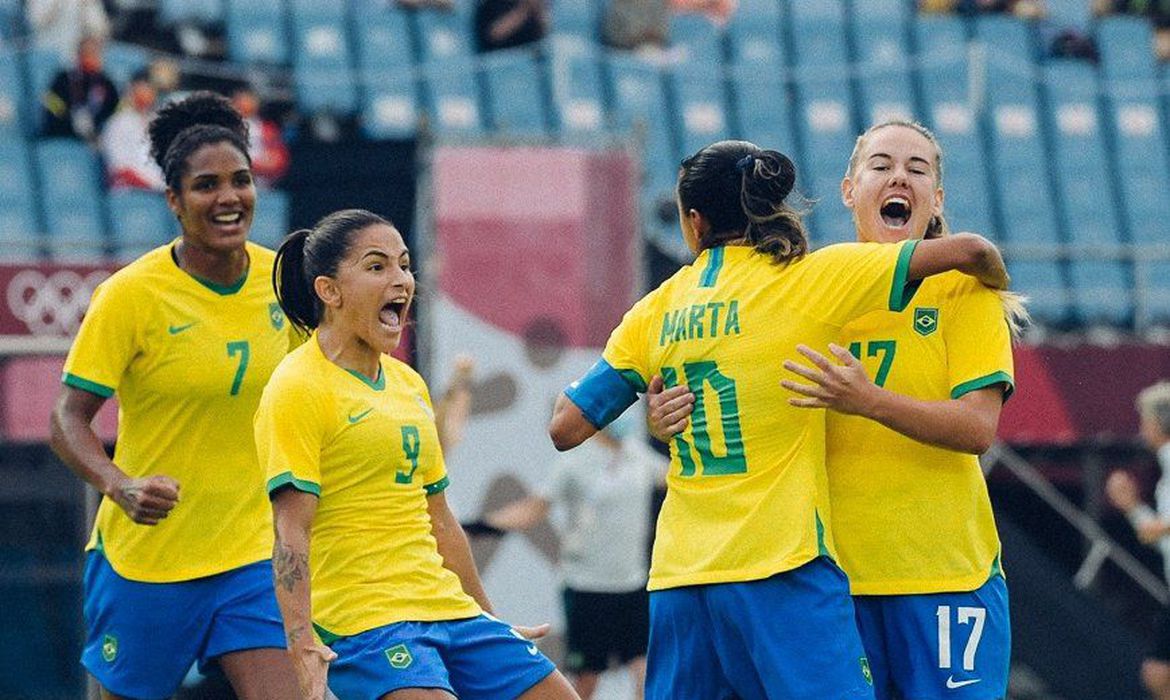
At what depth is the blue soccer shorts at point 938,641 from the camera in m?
5.77

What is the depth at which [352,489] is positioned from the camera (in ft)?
19.1

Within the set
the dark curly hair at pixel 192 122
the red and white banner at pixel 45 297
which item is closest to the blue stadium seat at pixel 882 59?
the red and white banner at pixel 45 297

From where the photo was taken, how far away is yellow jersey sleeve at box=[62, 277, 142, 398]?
6.88m

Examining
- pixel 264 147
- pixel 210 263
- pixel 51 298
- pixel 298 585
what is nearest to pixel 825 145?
pixel 264 147

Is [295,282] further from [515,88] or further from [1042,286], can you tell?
[515,88]

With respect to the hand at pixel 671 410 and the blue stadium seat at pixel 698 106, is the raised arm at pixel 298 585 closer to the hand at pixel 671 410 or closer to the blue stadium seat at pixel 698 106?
the hand at pixel 671 410

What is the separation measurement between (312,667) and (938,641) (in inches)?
63.7

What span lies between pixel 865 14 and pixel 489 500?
301 inches

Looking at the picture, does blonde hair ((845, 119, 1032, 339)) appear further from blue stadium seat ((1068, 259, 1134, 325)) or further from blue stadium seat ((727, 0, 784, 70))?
blue stadium seat ((727, 0, 784, 70))

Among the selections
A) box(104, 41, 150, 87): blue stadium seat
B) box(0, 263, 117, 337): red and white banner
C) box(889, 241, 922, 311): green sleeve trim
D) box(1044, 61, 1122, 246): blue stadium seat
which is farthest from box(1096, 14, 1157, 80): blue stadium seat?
box(889, 241, 922, 311): green sleeve trim

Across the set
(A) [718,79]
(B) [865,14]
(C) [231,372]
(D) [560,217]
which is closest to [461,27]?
(A) [718,79]

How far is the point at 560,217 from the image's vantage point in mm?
12773

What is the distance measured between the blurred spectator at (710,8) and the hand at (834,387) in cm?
1292

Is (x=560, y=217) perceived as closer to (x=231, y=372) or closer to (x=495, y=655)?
(x=231, y=372)
